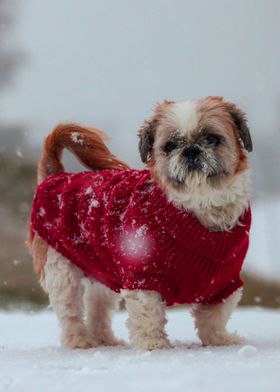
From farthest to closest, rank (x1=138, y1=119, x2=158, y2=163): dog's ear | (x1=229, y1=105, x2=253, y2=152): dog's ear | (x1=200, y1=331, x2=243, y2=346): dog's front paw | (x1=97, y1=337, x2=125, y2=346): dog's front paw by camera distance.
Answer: (x1=97, y1=337, x2=125, y2=346): dog's front paw < (x1=200, y1=331, x2=243, y2=346): dog's front paw < (x1=138, y1=119, x2=158, y2=163): dog's ear < (x1=229, y1=105, x2=253, y2=152): dog's ear

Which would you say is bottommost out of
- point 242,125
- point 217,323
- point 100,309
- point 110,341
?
point 110,341

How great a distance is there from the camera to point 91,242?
5254 millimetres

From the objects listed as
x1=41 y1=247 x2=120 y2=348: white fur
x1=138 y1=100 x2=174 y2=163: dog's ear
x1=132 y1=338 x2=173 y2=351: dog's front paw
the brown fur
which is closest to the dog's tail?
the brown fur

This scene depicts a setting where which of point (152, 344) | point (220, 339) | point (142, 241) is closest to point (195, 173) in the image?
point (142, 241)

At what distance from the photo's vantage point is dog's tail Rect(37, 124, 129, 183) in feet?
19.7

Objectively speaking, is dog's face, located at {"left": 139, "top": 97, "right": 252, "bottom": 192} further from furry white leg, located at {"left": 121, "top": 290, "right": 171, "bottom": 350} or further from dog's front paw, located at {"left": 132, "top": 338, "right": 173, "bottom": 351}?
dog's front paw, located at {"left": 132, "top": 338, "right": 173, "bottom": 351}

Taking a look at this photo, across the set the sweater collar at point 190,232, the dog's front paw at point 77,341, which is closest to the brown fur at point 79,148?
the dog's front paw at point 77,341

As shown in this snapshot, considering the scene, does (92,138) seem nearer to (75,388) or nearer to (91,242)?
(91,242)

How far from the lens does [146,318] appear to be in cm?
480

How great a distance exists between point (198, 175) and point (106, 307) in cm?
191

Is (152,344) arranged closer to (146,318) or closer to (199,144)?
(146,318)

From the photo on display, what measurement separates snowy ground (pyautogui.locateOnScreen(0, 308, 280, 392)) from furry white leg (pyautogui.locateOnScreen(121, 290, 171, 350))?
0.36ft

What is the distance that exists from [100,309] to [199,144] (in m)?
2.02

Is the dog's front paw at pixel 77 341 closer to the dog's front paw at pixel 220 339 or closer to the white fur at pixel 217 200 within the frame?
the dog's front paw at pixel 220 339
